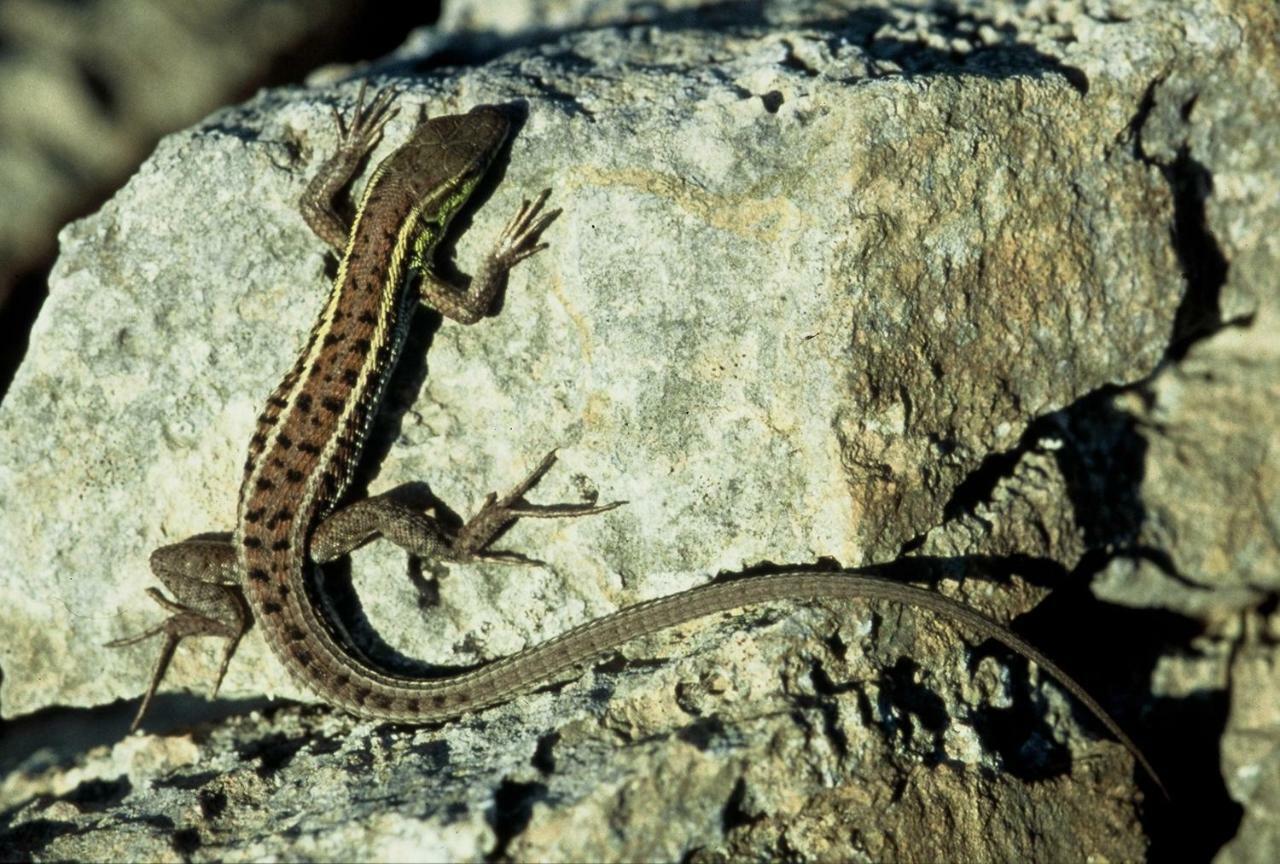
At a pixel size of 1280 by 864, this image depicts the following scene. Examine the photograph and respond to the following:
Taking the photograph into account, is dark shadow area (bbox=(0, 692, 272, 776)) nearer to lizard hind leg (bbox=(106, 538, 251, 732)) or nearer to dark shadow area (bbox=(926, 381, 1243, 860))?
lizard hind leg (bbox=(106, 538, 251, 732))

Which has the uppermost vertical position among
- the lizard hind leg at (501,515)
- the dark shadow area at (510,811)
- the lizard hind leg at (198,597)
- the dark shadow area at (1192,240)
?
the dark shadow area at (1192,240)

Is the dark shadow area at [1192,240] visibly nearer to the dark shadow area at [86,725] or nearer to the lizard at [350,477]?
the lizard at [350,477]

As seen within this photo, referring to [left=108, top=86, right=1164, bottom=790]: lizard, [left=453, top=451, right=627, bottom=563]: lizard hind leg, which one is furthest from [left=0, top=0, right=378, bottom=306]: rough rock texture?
[left=453, top=451, right=627, bottom=563]: lizard hind leg

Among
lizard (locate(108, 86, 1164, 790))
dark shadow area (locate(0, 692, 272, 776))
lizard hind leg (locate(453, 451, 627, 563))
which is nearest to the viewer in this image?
lizard (locate(108, 86, 1164, 790))

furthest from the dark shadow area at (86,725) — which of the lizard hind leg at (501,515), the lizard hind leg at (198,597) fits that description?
the lizard hind leg at (501,515)

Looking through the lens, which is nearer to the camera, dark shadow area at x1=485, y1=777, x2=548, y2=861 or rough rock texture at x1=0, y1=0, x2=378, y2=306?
dark shadow area at x1=485, y1=777, x2=548, y2=861

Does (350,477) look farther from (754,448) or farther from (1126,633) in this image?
(1126,633)

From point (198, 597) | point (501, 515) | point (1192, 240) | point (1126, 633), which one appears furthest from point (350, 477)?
point (1192, 240)

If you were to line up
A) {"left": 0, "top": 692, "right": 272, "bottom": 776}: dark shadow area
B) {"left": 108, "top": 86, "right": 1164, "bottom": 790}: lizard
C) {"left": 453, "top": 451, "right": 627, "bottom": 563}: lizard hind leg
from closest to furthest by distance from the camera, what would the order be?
{"left": 108, "top": 86, "right": 1164, "bottom": 790}: lizard, {"left": 453, "top": 451, "right": 627, "bottom": 563}: lizard hind leg, {"left": 0, "top": 692, "right": 272, "bottom": 776}: dark shadow area
